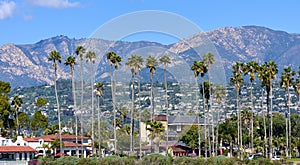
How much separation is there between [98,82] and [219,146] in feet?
166

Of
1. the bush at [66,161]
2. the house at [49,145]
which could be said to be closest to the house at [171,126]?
the bush at [66,161]

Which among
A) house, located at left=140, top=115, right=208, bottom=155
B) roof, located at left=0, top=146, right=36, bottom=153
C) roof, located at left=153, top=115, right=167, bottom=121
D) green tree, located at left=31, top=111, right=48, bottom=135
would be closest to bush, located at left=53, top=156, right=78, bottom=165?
house, located at left=140, top=115, right=208, bottom=155

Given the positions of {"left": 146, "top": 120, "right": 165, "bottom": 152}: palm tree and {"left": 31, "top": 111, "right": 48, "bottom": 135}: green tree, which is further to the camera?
{"left": 31, "top": 111, "right": 48, "bottom": 135}: green tree

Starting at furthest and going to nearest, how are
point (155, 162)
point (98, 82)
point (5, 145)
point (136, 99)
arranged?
point (5, 145) → point (98, 82) → point (136, 99) → point (155, 162)

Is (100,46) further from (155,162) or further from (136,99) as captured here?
(155,162)

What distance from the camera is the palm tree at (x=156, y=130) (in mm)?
65544

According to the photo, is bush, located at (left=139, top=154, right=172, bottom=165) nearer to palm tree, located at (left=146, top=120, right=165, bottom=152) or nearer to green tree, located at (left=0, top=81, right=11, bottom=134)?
palm tree, located at (left=146, top=120, right=165, bottom=152)

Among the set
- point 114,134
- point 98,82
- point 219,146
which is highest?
point 98,82

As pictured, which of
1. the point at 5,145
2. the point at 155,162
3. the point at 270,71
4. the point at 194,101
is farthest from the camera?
the point at 270,71

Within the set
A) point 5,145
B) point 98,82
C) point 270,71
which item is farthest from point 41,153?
point 270,71

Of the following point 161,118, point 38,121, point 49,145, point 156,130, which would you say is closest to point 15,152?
point 49,145

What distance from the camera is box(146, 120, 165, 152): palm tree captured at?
215 feet

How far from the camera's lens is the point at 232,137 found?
117438mm

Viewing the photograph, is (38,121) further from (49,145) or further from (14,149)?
(14,149)
